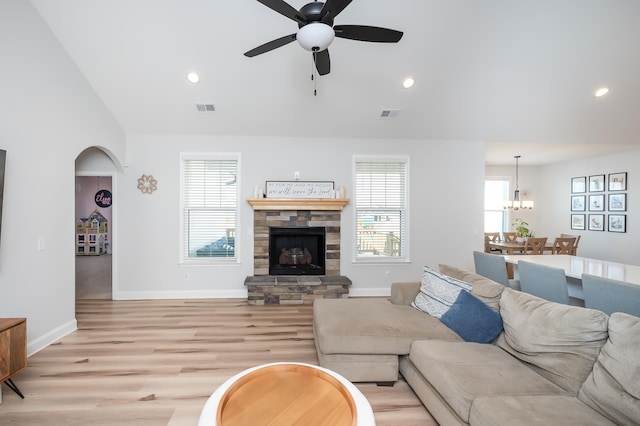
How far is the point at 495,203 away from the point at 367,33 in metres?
7.44

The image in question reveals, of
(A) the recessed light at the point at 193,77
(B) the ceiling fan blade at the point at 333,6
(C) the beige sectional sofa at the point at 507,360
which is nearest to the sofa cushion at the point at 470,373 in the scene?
(C) the beige sectional sofa at the point at 507,360

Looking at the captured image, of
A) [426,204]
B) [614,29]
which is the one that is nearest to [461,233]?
[426,204]

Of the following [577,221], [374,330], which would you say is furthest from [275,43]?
[577,221]

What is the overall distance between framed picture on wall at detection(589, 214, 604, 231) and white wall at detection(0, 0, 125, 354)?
9.89m

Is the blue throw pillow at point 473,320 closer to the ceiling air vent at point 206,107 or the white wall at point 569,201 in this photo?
the ceiling air vent at point 206,107

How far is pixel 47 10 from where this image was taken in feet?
9.91

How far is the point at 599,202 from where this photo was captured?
6.70 metres

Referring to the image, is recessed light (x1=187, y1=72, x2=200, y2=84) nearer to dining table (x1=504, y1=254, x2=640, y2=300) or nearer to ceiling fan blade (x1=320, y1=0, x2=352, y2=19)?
ceiling fan blade (x1=320, y1=0, x2=352, y2=19)

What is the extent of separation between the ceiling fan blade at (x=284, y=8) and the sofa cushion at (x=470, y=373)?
8.28 feet

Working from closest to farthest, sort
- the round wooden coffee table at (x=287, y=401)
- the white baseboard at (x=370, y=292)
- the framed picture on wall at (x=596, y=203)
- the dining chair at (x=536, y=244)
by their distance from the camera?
the round wooden coffee table at (x=287, y=401) → the white baseboard at (x=370, y=292) → the dining chair at (x=536, y=244) → the framed picture on wall at (x=596, y=203)

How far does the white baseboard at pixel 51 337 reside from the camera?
2.92 m

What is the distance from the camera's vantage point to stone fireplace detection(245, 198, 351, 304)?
180 inches

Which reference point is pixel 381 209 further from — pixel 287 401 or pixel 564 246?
pixel 287 401

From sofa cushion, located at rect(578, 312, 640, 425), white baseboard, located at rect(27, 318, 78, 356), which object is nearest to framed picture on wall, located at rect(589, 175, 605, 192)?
sofa cushion, located at rect(578, 312, 640, 425)
